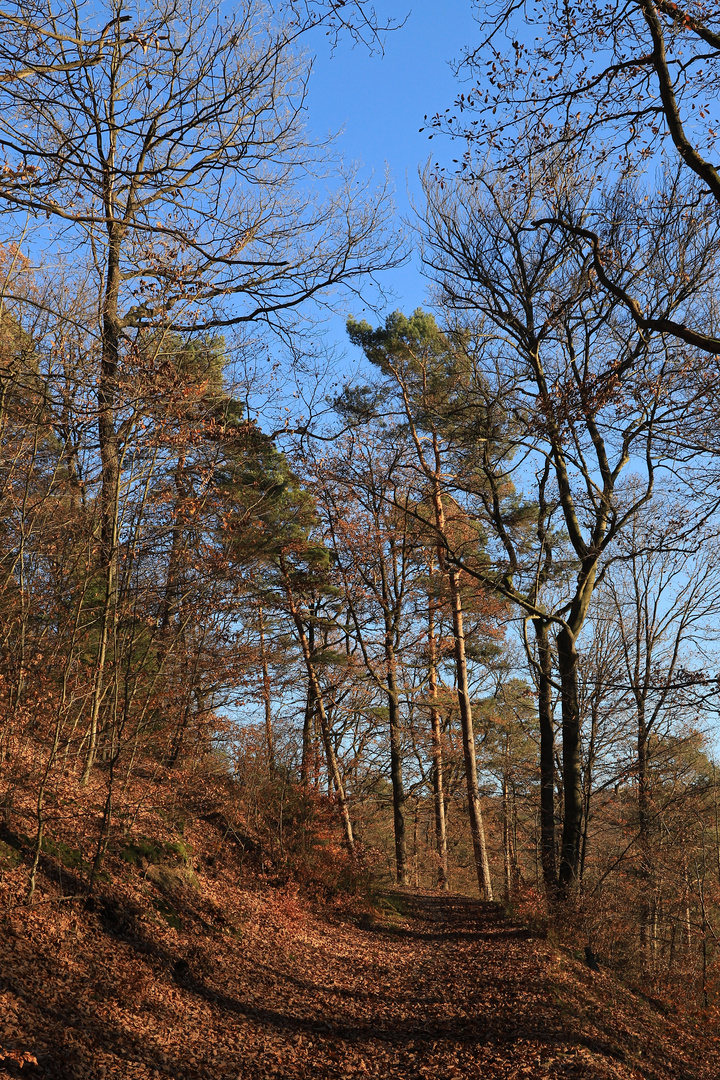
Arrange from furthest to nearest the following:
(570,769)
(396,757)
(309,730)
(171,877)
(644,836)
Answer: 1. (396,757)
2. (309,730)
3. (644,836)
4. (570,769)
5. (171,877)

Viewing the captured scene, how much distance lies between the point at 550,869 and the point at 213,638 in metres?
7.20

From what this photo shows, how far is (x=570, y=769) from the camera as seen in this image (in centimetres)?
1192

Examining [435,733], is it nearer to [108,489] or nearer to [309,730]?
[309,730]

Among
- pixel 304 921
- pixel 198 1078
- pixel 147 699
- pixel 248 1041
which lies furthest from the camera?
pixel 304 921

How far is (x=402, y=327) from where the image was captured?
20.4 meters

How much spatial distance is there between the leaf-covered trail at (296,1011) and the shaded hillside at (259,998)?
0.07 feet

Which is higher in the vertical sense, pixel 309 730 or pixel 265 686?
pixel 265 686

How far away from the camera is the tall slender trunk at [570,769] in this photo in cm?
1167

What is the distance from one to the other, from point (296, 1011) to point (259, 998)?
0.41 metres

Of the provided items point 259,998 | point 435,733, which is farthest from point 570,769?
point 435,733

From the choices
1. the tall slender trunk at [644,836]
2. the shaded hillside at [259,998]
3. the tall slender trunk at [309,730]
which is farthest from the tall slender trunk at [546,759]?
the tall slender trunk at [309,730]

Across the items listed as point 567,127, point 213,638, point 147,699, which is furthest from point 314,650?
point 567,127

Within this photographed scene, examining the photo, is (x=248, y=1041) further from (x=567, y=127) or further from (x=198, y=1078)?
(x=567, y=127)

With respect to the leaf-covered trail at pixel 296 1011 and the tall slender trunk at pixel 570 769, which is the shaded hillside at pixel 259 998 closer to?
the leaf-covered trail at pixel 296 1011
